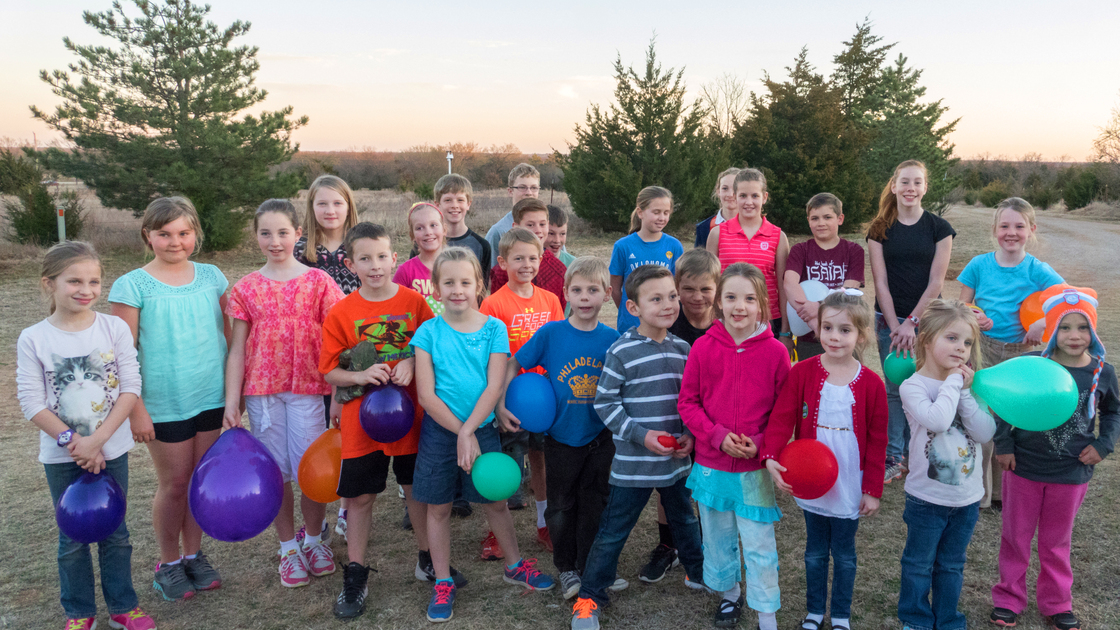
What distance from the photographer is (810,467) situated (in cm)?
232

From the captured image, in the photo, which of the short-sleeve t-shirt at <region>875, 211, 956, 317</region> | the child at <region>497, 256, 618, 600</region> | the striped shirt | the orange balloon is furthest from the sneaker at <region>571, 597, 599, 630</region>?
the short-sleeve t-shirt at <region>875, 211, 956, 317</region>

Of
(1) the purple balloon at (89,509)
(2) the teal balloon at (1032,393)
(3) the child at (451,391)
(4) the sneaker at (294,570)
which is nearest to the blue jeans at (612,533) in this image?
(3) the child at (451,391)

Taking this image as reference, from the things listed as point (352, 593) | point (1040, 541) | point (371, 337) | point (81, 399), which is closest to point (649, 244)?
point (371, 337)

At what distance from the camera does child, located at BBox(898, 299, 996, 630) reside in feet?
Result: 8.04

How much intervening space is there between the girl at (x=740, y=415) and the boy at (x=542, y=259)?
1.44 meters

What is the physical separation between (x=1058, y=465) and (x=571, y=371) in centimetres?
206

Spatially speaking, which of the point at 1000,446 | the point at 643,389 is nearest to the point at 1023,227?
the point at 1000,446

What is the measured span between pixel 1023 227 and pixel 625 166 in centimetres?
1597

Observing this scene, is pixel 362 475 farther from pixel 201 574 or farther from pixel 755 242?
pixel 755 242

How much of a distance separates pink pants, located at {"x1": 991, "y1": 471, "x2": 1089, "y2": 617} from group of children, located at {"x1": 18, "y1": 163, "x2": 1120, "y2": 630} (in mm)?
10

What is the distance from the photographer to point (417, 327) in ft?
10.0

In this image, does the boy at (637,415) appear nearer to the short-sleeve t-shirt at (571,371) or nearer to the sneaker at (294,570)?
the short-sleeve t-shirt at (571,371)

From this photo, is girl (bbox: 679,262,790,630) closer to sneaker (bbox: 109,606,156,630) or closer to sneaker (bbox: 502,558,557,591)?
sneaker (bbox: 502,558,557,591)

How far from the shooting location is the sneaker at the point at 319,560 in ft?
10.6
